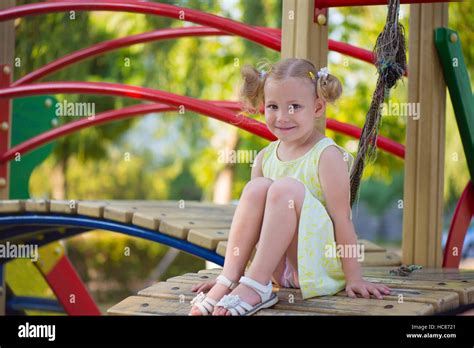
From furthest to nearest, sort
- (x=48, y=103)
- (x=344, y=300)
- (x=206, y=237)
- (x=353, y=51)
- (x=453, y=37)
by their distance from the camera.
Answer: (x=48, y=103)
(x=353, y=51)
(x=453, y=37)
(x=206, y=237)
(x=344, y=300)

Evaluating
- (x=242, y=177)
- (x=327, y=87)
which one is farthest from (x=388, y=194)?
→ (x=327, y=87)

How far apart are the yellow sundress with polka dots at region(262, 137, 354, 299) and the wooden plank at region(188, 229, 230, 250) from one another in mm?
565

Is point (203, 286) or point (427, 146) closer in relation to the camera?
point (203, 286)

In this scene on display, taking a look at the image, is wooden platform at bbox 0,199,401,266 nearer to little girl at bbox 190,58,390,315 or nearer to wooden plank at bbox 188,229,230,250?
wooden plank at bbox 188,229,230,250

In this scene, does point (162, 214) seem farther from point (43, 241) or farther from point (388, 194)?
point (388, 194)

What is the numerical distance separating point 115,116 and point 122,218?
975 millimetres

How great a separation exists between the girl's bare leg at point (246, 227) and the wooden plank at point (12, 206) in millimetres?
1504

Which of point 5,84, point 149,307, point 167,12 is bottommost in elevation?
point 149,307

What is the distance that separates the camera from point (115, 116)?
3.96m

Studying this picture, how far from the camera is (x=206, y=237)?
9.25 feet

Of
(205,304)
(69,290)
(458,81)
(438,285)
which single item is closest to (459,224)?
(458,81)

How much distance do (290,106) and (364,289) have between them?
0.53 m

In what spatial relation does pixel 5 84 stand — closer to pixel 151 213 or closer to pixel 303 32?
pixel 151 213

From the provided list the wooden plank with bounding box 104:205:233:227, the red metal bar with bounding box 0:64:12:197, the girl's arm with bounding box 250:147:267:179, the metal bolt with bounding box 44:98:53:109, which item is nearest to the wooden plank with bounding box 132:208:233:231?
the wooden plank with bounding box 104:205:233:227
